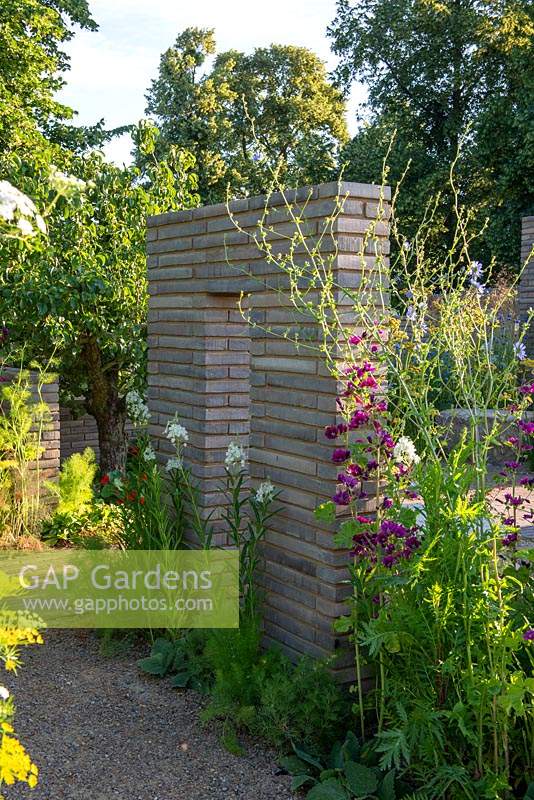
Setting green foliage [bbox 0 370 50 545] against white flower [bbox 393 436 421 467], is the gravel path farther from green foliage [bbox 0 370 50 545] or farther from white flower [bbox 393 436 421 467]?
green foliage [bbox 0 370 50 545]

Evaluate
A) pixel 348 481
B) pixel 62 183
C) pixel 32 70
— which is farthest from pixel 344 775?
pixel 32 70

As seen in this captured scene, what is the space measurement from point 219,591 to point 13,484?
2915 millimetres

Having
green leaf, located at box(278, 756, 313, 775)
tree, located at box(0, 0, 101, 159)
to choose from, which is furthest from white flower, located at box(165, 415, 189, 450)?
tree, located at box(0, 0, 101, 159)

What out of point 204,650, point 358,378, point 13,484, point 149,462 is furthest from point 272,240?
point 13,484

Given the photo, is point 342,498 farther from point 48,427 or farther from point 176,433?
point 48,427

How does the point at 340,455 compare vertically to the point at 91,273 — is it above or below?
below

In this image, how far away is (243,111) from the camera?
2166cm

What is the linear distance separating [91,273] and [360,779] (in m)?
4.79

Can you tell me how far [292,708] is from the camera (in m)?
3.24

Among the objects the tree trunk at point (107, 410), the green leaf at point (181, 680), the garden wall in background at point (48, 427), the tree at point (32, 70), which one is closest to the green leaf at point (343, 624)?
the green leaf at point (181, 680)

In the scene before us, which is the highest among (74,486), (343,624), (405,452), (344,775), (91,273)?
Answer: (91,273)

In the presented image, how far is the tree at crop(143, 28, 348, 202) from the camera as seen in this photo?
20267 mm

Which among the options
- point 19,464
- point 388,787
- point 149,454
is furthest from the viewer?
point 19,464

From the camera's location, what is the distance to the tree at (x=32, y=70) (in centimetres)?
1228
